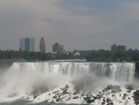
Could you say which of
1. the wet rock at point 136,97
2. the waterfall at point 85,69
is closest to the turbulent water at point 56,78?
the waterfall at point 85,69

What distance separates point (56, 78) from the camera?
8019 cm

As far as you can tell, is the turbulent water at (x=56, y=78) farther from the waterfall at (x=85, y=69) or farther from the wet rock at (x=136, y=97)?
the wet rock at (x=136, y=97)

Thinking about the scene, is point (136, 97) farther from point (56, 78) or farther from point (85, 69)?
point (56, 78)

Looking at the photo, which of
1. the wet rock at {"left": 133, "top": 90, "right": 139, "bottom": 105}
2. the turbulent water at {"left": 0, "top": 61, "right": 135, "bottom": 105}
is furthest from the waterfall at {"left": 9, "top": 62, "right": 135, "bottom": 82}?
the wet rock at {"left": 133, "top": 90, "right": 139, "bottom": 105}

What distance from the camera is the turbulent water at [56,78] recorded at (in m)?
74.1

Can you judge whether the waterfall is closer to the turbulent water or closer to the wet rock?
the turbulent water

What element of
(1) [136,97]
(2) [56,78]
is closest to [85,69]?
(2) [56,78]

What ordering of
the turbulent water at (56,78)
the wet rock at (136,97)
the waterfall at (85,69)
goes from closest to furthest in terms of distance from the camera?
the wet rock at (136,97), the turbulent water at (56,78), the waterfall at (85,69)

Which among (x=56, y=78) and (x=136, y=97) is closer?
(x=136, y=97)

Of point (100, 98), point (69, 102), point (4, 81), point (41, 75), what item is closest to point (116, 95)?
point (100, 98)

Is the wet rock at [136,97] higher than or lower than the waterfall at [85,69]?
lower

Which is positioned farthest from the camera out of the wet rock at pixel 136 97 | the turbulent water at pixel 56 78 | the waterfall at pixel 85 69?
the waterfall at pixel 85 69

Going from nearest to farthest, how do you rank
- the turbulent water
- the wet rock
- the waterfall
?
the wet rock, the turbulent water, the waterfall

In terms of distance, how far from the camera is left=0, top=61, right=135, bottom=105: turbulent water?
7412 cm
